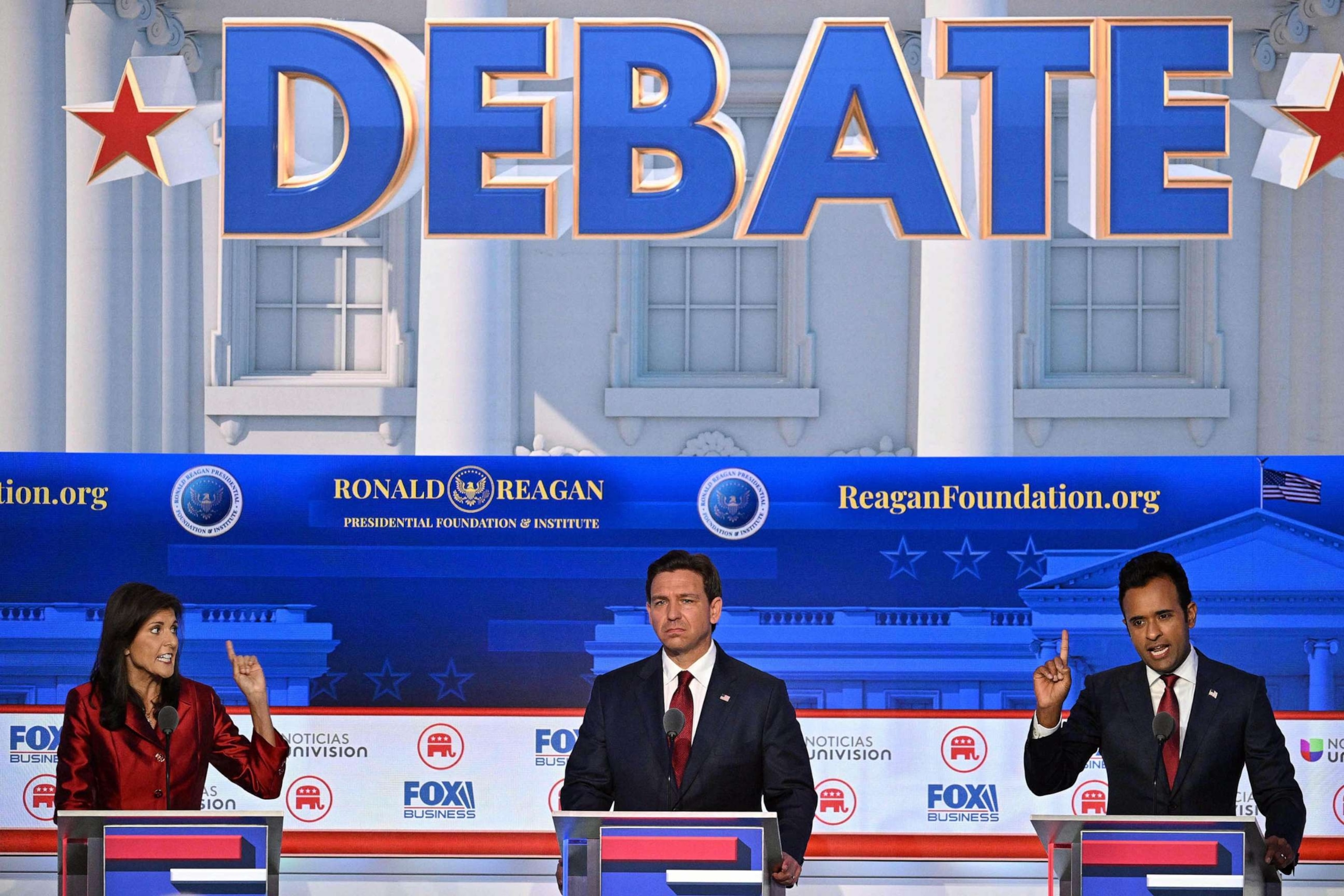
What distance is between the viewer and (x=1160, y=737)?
3.93 metres

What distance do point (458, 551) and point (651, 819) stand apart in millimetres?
2575

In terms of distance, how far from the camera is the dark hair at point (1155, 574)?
446 cm

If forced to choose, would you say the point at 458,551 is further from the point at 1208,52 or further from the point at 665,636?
the point at 1208,52

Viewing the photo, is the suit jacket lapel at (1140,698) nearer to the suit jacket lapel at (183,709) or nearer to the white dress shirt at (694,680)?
the white dress shirt at (694,680)

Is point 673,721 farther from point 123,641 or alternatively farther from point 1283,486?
point 1283,486

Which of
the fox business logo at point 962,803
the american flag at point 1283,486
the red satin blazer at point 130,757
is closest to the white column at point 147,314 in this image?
the red satin blazer at point 130,757

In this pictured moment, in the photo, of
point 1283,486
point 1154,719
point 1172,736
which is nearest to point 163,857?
point 1154,719

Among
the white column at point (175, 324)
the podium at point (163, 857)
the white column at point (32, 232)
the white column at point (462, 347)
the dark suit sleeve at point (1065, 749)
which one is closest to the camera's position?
the podium at point (163, 857)

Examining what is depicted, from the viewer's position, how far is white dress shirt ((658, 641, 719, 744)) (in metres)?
4.38

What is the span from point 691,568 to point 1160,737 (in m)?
1.44

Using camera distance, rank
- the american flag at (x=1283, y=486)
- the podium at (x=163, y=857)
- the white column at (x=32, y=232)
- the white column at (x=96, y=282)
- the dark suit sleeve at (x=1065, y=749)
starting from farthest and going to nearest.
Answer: the white column at (x=96, y=282), the white column at (x=32, y=232), the american flag at (x=1283, y=486), the dark suit sleeve at (x=1065, y=749), the podium at (x=163, y=857)

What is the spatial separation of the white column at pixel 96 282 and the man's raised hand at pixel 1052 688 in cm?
686

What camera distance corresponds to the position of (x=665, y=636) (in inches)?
171

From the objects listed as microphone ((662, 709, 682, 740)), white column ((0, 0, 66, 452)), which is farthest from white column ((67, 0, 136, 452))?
microphone ((662, 709, 682, 740))
